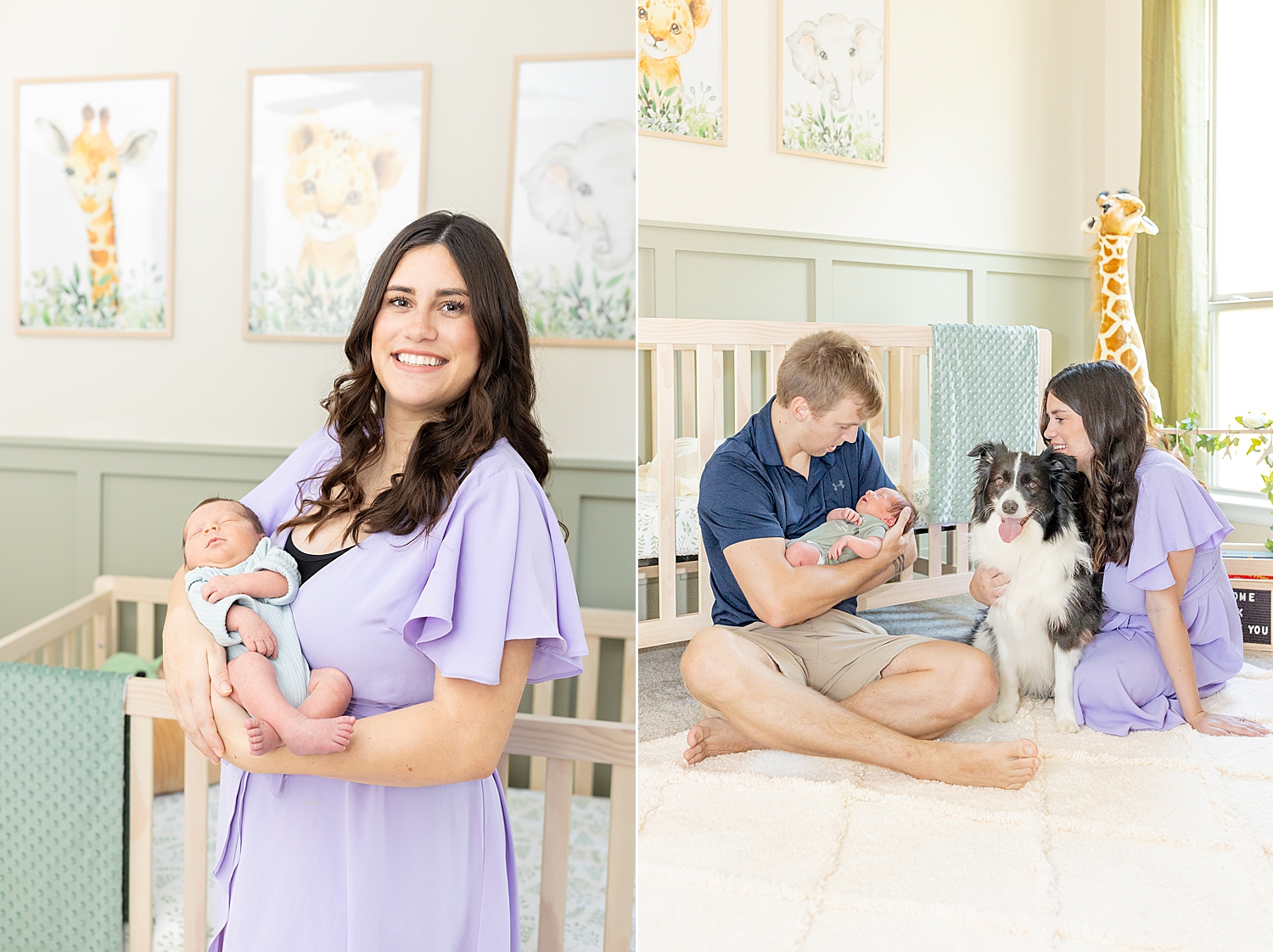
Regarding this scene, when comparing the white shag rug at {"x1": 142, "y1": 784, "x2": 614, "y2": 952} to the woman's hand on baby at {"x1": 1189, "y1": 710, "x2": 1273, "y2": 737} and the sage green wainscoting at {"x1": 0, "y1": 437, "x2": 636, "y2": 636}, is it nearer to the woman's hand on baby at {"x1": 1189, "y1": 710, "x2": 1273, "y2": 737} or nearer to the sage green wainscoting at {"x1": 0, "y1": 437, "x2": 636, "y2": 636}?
the sage green wainscoting at {"x1": 0, "y1": 437, "x2": 636, "y2": 636}

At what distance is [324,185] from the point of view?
2035mm

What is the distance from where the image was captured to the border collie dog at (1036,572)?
1.92 feet

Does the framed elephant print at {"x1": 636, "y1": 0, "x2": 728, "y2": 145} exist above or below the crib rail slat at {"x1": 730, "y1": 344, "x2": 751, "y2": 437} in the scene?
above

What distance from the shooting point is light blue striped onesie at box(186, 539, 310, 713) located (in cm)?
91

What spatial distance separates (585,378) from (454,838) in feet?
4.06

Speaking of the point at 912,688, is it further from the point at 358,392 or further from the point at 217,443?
the point at 217,443

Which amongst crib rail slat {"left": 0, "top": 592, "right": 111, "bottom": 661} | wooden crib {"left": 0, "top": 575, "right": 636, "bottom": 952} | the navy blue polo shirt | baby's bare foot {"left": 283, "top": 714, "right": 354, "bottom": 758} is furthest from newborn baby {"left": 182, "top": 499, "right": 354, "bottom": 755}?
crib rail slat {"left": 0, "top": 592, "right": 111, "bottom": 661}

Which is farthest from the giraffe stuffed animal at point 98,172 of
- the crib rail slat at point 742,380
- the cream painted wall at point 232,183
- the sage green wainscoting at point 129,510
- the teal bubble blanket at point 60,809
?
the crib rail slat at point 742,380

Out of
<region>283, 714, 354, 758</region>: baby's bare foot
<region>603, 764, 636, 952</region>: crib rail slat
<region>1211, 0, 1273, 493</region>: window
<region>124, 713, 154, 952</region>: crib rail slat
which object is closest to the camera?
<region>1211, 0, 1273, 493</region>: window

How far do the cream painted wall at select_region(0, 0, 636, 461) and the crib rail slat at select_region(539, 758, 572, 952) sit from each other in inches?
39.0

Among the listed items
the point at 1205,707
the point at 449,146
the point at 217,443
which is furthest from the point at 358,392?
the point at 217,443

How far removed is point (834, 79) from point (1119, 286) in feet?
0.78

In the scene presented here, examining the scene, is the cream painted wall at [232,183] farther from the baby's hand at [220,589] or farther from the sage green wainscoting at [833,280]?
the sage green wainscoting at [833,280]

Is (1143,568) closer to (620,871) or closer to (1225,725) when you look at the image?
(1225,725)
